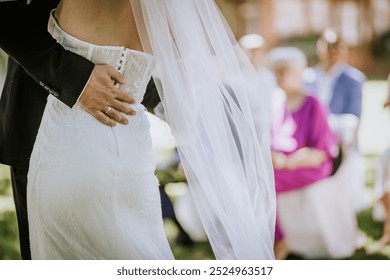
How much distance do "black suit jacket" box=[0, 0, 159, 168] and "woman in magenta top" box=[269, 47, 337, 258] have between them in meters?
1.31

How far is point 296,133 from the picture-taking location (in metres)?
2.54

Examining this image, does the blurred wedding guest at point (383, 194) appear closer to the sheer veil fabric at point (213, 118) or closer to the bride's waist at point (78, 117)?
the sheer veil fabric at point (213, 118)

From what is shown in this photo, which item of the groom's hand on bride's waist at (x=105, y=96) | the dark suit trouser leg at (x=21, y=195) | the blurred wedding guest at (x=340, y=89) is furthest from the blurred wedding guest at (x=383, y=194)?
the groom's hand on bride's waist at (x=105, y=96)

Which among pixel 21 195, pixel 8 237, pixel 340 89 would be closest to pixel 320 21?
pixel 340 89

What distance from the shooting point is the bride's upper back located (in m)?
1.18

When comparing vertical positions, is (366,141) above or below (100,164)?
below

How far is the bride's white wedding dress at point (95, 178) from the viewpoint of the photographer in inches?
46.7

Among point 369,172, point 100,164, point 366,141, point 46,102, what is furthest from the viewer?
point 369,172

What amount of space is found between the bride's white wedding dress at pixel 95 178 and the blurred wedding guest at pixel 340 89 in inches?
57.5

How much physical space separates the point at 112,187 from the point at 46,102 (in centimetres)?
23

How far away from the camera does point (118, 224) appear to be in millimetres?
1203

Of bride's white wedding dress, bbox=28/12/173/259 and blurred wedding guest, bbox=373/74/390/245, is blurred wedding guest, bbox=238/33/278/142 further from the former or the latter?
bride's white wedding dress, bbox=28/12/173/259
